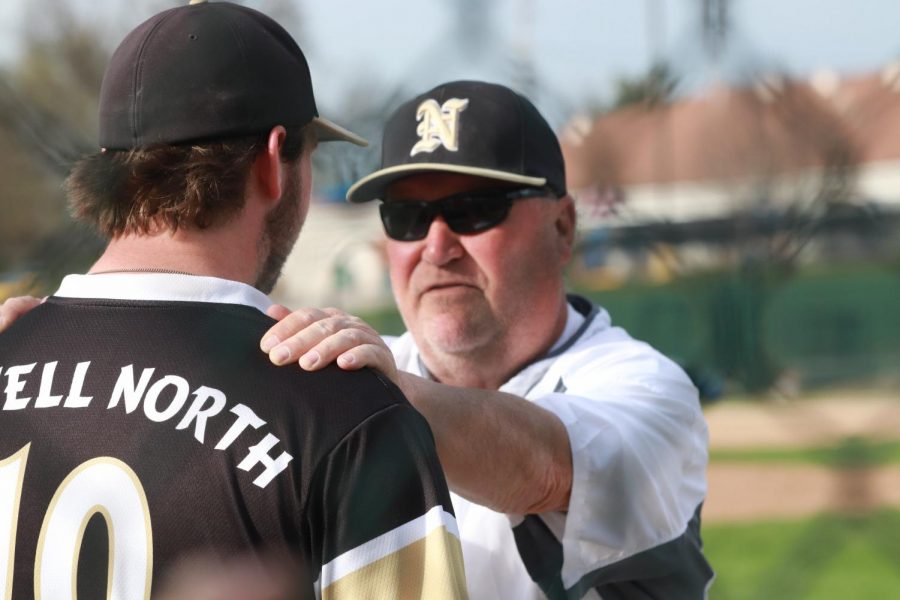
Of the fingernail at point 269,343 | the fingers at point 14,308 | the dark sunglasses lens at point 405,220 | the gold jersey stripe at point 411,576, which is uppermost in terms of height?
the fingers at point 14,308

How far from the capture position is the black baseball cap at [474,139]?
179 cm

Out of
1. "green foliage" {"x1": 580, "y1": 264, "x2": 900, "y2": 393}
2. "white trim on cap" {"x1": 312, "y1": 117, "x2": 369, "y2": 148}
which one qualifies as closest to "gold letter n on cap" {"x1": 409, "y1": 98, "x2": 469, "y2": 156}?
"white trim on cap" {"x1": 312, "y1": 117, "x2": 369, "y2": 148}

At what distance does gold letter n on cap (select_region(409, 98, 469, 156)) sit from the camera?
70.7 inches

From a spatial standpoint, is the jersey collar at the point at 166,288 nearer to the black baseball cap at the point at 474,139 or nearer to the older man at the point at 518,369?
the older man at the point at 518,369

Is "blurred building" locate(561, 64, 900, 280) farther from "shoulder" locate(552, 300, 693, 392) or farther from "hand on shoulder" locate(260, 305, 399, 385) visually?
"hand on shoulder" locate(260, 305, 399, 385)

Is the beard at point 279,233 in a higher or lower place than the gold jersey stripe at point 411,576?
higher

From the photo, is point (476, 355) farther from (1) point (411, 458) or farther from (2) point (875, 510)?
(2) point (875, 510)

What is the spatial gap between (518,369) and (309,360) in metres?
0.87

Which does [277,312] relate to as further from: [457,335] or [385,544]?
[457,335]

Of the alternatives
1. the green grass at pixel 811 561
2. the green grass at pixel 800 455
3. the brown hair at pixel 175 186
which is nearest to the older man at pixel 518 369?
the brown hair at pixel 175 186

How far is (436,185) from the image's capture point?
186 cm

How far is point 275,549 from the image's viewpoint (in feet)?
3.10

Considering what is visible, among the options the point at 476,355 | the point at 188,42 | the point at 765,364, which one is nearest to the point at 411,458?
the point at 188,42

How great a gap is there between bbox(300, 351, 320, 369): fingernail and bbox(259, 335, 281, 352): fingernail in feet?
0.10
